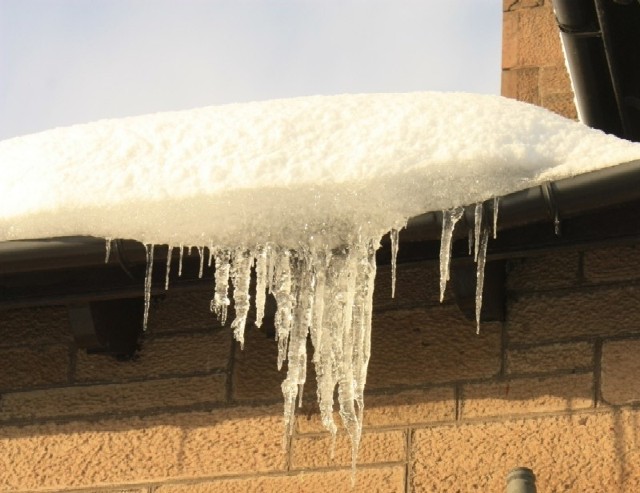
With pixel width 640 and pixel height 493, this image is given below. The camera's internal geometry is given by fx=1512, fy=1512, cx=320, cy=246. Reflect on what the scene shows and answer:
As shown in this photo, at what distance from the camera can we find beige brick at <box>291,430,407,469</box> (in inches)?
145

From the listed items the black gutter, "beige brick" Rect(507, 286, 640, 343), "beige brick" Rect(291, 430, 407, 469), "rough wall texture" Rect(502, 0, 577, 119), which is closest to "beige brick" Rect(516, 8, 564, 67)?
"rough wall texture" Rect(502, 0, 577, 119)

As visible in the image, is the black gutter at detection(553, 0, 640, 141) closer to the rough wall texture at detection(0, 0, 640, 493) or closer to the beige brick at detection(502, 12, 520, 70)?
the rough wall texture at detection(0, 0, 640, 493)

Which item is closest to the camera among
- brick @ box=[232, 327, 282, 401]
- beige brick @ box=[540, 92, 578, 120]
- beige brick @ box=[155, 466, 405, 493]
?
beige brick @ box=[155, 466, 405, 493]

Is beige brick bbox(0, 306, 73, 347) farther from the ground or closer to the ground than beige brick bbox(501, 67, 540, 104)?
closer to the ground

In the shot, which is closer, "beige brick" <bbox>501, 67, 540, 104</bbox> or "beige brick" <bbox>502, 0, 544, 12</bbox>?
"beige brick" <bbox>501, 67, 540, 104</bbox>

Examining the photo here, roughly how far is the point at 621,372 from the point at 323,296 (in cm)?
74

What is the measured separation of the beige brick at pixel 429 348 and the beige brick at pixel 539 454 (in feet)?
0.51

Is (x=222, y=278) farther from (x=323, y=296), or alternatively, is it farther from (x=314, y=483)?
(x=314, y=483)

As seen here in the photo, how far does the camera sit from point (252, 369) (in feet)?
12.8

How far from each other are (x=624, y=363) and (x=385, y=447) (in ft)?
2.00

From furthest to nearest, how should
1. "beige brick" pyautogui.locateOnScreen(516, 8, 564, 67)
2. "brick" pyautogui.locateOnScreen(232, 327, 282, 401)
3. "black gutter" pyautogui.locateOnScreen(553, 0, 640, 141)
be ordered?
1. "beige brick" pyautogui.locateOnScreen(516, 8, 564, 67)
2. "black gutter" pyautogui.locateOnScreen(553, 0, 640, 141)
3. "brick" pyautogui.locateOnScreen(232, 327, 282, 401)

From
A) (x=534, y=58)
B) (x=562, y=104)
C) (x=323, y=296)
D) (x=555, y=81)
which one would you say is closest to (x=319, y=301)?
(x=323, y=296)

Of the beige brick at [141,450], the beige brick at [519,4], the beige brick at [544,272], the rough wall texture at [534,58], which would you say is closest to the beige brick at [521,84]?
the rough wall texture at [534,58]

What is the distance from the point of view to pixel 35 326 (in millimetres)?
4152
